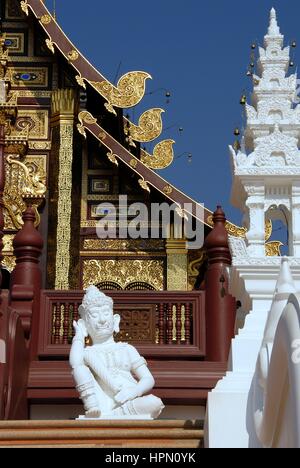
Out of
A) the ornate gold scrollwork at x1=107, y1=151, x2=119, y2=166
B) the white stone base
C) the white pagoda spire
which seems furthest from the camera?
the ornate gold scrollwork at x1=107, y1=151, x2=119, y2=166

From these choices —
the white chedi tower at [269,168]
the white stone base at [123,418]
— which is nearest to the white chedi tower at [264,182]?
the white chedi tower at [269,168]

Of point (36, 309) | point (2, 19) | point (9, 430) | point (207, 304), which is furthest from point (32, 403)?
point (2, 19)

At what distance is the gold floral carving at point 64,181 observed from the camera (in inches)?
482

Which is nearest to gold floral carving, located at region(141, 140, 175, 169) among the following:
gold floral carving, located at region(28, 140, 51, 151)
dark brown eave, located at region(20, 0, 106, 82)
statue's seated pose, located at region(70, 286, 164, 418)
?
dark brown eave, located at region(20, 0, 106, 82)

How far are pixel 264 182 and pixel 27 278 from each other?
3.18 metres

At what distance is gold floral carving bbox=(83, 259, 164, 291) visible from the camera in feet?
41.5

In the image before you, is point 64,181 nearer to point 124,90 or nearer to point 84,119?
point 84,119

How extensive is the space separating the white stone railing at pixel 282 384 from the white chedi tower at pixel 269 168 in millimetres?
2393

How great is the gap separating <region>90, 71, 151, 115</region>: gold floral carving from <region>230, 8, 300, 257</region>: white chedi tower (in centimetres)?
472

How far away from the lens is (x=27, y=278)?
33.0 ft

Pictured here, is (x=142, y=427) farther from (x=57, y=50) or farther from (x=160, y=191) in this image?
(x=57, y=50)

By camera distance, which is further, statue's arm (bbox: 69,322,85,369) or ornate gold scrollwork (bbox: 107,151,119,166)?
ornate gold scrollwork (bbox: 107,151,119,166)

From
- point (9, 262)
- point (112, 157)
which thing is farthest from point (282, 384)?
point (9, 262)

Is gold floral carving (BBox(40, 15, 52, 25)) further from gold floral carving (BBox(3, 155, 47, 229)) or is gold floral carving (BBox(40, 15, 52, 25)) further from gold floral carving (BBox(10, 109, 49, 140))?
gold floral carving (BBox(3, 155, 47, 229))
